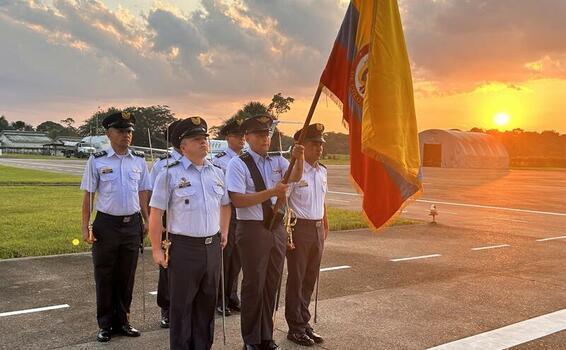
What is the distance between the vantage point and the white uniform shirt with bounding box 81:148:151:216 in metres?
4.87

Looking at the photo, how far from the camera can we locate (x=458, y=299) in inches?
253

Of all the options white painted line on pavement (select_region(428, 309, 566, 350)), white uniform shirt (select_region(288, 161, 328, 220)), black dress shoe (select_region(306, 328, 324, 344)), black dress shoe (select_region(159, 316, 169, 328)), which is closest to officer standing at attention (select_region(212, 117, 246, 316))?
black dress shoe (select_region(159, 316, 169, 328))

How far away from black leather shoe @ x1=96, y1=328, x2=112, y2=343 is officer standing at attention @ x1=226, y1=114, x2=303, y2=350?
131cm

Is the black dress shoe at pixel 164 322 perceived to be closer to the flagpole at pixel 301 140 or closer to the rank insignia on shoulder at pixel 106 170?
the rank insignia on shoulder at pixel 106 170

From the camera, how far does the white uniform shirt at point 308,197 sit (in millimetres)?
4922

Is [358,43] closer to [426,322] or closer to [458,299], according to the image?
[426,322]

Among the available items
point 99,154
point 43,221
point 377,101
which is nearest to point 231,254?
point 99,154

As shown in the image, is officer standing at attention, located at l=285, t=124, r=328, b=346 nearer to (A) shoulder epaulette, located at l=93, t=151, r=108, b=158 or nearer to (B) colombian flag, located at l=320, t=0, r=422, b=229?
(B) colombian flag, located at l=320, t=0, r=422, b=229

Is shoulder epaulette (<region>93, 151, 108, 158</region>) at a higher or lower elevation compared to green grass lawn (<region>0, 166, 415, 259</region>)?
higher

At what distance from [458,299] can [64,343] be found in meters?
4.50

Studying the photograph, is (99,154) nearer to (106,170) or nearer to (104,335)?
(106,170)

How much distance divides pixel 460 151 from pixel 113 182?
5272 cm

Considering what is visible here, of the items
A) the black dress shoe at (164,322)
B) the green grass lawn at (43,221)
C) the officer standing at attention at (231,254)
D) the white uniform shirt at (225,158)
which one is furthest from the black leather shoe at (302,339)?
the green grass lawn at (43,221)

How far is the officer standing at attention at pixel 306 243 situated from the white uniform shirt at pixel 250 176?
0.33 m
